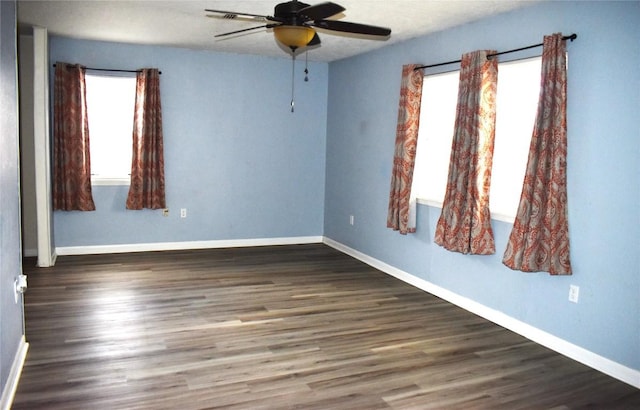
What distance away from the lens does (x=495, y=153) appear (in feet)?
13.7

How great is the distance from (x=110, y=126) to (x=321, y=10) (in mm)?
3995

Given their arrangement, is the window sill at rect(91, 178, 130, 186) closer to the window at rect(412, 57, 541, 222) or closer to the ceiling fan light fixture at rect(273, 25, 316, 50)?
the window at rect(412, 57, 541, 222)

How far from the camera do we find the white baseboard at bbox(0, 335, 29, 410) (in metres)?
2.50

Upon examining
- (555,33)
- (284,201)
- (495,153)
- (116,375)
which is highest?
(555,33)

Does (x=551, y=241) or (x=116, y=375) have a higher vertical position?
(x=551, y=241)

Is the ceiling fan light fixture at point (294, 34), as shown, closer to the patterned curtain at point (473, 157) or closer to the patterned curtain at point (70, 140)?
the patterned curtain at point (473, 157)

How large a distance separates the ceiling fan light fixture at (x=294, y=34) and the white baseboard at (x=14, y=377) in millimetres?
2353

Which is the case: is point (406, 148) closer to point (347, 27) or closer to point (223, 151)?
point (347, 27)

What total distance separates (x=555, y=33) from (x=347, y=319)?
2.52 metres

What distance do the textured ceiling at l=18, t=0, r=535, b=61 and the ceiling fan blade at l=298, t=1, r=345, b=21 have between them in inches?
13.4

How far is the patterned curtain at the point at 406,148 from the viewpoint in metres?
4.84

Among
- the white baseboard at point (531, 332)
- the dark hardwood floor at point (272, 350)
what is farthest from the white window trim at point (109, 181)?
the white baseboard at point (531, 332)

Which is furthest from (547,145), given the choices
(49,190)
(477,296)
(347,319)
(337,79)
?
(49,190)

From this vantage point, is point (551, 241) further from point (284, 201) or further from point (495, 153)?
point (284, 201)
